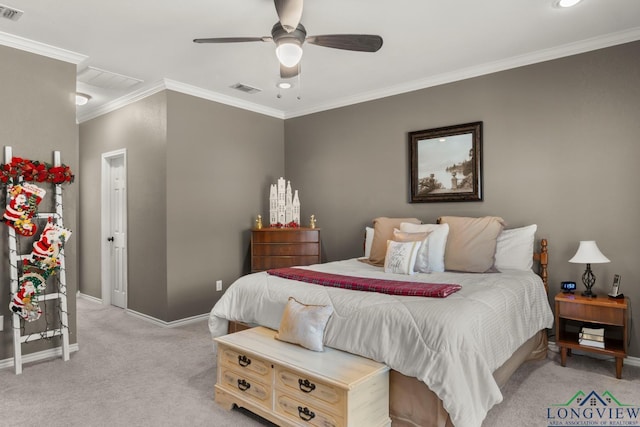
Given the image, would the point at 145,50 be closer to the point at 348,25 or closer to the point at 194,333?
the point at 348,25

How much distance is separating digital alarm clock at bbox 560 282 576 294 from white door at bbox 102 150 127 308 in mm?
4761

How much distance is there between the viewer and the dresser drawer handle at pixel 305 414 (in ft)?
6.87

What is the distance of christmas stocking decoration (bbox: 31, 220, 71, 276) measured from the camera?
10.5 ft

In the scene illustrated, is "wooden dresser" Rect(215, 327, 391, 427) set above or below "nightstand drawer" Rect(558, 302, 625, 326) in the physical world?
below

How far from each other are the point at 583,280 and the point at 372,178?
236 centimetres

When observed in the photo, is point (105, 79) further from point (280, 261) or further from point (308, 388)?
point (308, 388)

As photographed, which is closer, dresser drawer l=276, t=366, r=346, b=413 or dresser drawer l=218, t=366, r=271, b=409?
dresser drawer l=276, t=366, r=346, b=413

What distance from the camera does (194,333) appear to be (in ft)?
13.5

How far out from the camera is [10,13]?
289cm

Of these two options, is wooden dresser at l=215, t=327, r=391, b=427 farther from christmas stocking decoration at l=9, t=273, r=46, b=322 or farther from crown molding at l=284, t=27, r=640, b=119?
crown molding at l=284, t=27, r=640, b=119

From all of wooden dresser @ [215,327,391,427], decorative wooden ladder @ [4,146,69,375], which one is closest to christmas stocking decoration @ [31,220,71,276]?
decorative wooden ladder @ [4,146,69,375]

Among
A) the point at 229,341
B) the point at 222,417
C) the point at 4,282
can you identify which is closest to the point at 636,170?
the point at 229,341

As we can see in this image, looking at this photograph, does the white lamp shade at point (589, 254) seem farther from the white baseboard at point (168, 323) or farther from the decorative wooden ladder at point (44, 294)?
the decorative wooden ladder at point (44, 294)

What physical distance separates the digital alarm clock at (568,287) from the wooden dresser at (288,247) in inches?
96.9
